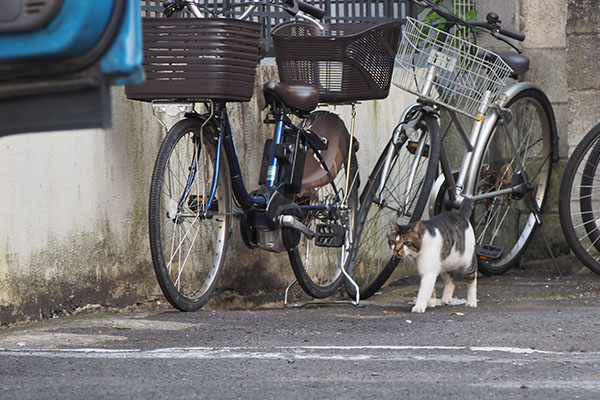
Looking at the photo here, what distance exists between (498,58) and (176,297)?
2.39m

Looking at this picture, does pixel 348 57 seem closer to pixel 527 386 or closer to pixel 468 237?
pixel 468 237

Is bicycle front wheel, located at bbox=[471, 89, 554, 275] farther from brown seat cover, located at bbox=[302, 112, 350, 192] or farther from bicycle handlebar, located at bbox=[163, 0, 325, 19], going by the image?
bicycle handlebar, located at bbox=[163, 0, 325, 19]

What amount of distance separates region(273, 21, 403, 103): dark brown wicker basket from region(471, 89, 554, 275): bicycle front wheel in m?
1.31

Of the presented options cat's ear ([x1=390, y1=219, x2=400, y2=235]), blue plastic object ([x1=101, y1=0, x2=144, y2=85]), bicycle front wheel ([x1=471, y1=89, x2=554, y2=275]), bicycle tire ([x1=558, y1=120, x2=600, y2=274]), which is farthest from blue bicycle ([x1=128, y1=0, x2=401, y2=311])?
blue plastic object ([x1=101, y1=0, x2=144, y2=85])

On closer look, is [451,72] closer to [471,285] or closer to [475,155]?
[475,155]

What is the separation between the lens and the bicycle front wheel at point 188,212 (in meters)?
4.85

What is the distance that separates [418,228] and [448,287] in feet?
1.96

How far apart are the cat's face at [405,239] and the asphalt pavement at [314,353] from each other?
316mm

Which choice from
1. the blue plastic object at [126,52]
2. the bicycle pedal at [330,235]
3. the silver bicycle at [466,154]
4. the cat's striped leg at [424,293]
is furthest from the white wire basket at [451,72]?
the blue plastic object at [126,52]

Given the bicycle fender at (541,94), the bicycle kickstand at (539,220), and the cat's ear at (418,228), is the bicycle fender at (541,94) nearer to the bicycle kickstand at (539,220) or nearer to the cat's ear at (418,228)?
the bicycle kickstand at (539,220)

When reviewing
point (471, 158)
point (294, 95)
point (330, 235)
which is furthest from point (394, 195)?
point (294, 95)

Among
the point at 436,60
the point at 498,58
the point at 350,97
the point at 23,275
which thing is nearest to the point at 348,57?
the point at 350,97

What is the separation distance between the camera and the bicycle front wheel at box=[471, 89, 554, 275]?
710cm

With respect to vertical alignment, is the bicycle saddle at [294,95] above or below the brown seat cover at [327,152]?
above
